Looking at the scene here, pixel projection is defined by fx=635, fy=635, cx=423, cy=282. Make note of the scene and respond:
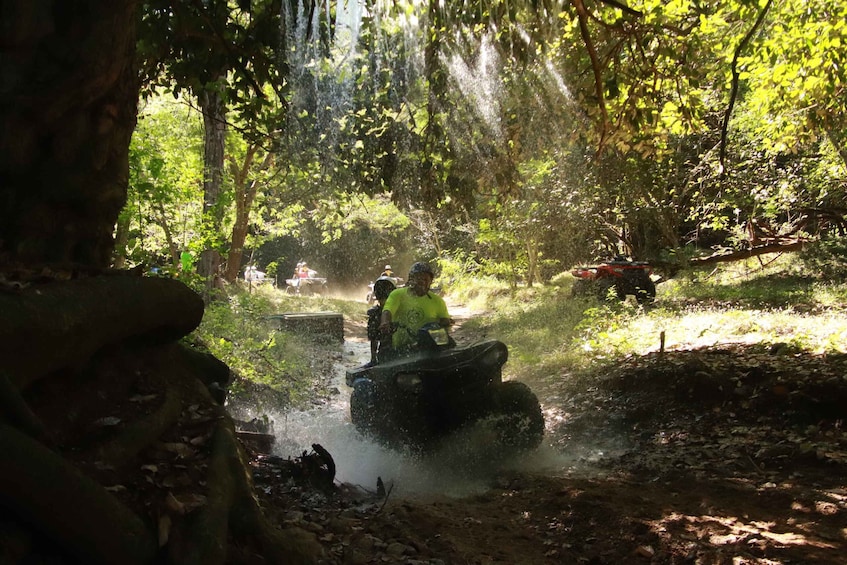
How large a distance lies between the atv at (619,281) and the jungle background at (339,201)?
0.78 meters

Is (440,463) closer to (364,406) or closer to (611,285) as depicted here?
(364,406)

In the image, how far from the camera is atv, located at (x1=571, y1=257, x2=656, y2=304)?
55.1 ft

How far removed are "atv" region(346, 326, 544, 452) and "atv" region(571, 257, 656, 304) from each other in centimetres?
1092

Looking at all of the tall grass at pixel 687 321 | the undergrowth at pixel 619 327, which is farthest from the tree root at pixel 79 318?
the tall grass at pixel 687 321

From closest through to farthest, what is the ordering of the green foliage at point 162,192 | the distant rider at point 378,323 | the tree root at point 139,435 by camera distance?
the tree root at point 139,435, the green foliage at point 162,192, the distant rider at point 378,323

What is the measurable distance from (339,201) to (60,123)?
45.0ft

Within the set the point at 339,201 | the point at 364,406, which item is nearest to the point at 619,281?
the point at 339,201

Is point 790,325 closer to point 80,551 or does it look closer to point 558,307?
point 558,307

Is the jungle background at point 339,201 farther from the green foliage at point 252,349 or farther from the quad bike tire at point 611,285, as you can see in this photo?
the quad bike tire at point 611,285

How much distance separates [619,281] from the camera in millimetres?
17125

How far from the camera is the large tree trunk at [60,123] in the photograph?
3.34 metres

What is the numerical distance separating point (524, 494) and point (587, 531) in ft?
3.19

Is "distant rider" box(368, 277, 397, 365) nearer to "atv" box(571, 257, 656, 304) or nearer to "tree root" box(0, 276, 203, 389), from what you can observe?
"tree root" box(0, 276, 203, 389)

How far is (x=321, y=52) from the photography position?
30.4ft
